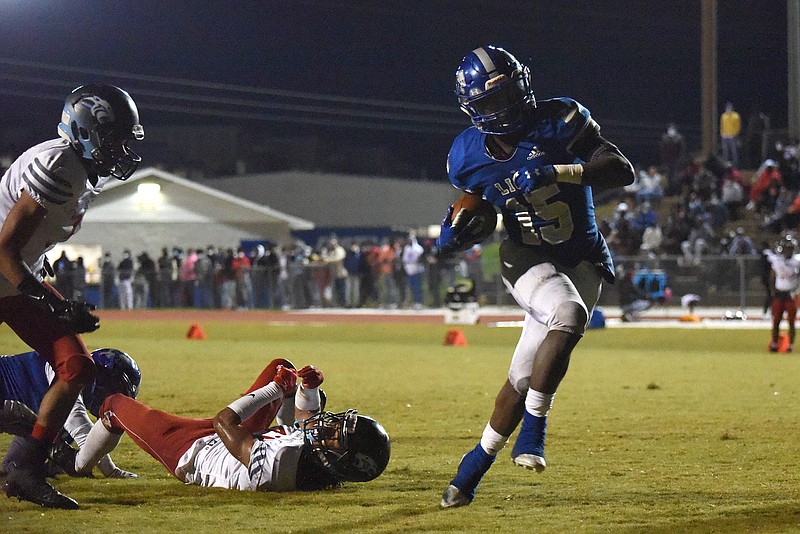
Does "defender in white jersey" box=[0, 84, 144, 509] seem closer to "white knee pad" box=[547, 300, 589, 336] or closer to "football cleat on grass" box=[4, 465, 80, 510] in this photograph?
"football cleat on grass" box=[4, 465, 80, 510]

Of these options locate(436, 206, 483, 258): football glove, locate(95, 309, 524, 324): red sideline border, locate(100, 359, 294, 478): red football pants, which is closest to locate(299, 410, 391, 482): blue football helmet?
locate(100, 359, 294, 478): red football pants

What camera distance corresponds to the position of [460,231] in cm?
557

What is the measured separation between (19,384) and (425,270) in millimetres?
20734

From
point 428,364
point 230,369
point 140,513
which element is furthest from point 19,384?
point 428,364

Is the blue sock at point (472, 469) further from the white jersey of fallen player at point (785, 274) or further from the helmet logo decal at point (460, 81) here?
the white jersey of fallen player at point (785, 274)

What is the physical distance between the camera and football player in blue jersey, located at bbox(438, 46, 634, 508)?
17.9 feet

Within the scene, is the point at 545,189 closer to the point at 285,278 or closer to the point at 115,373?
the point at 115,373

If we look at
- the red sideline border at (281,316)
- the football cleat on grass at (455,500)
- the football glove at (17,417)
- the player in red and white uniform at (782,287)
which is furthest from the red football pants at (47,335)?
the red sideline border at (281,316)

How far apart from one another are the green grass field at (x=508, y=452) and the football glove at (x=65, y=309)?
35.7 inches

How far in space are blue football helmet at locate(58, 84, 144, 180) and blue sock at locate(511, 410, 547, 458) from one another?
2368 mm

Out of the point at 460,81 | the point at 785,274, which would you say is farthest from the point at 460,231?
the point at 785,274

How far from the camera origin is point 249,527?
17.2 ft

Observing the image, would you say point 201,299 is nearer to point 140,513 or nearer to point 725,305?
point 725,305

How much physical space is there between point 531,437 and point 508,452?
2393mm
